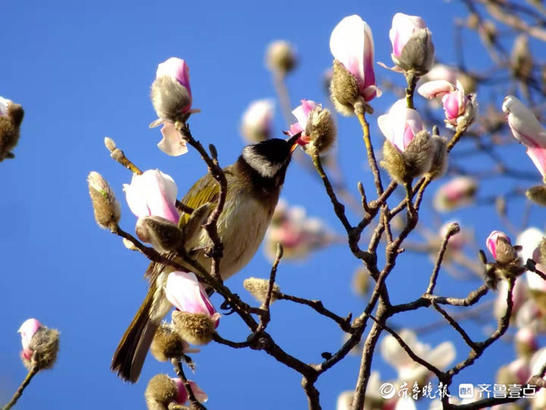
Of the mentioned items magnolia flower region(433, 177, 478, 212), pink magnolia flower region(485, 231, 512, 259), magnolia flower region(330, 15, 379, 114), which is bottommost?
pink magnolia flower region(485, 231, 512, 259)

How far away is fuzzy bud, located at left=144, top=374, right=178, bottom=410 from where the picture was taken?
8.53ft

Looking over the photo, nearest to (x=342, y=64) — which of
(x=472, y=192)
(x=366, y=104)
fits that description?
(x=366, y=104)

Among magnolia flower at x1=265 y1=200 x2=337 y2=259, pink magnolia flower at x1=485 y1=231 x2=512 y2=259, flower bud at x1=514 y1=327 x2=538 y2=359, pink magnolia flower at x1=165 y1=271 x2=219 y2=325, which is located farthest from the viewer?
magnolia flower at x1=265 y1=200 x2=337 y2=259

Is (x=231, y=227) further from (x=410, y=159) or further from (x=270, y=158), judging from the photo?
(x=410, y=159)

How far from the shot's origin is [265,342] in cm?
230

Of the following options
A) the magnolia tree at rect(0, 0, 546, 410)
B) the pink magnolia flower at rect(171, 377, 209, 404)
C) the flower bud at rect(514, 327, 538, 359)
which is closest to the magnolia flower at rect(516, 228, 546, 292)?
the magnolia tree at rect(0, 0, 546, 410)

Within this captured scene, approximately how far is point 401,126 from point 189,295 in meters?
0.75

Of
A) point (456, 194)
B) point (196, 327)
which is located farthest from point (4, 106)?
point (456, 194)

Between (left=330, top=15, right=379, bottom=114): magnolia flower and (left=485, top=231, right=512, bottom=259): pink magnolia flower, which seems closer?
(left=485, top=231, right=512, bottom=259): pink magnolia flower

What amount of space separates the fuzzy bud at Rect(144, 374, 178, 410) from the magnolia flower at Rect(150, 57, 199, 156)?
35.7 inches

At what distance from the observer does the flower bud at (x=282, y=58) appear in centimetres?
588

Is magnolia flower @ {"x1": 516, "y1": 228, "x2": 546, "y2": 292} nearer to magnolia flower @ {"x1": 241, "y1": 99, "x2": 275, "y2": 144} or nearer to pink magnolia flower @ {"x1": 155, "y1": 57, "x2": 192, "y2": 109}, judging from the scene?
pink magnolia flower @ {"x1": 155, "y1": 57, "x2": 192, "y2": 109}

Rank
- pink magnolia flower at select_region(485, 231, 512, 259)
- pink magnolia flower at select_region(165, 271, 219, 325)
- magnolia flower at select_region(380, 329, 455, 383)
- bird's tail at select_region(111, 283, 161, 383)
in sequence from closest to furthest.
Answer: pink magnolia flower at select_region(485, 231, 512, 259)
pink magnolia flower at select_region(165, 271, 219, 325)
magnolia flower at select_region(380, 329, 455, 383)
bird's tail at select_region(111, 283, 161, 383)

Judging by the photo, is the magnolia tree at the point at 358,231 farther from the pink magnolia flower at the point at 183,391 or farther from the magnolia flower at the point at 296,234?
the magnolia flower at the point at 296,234
